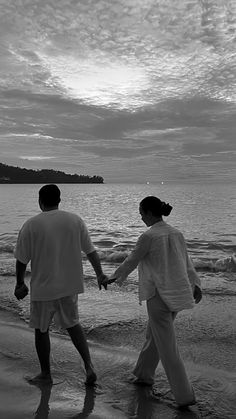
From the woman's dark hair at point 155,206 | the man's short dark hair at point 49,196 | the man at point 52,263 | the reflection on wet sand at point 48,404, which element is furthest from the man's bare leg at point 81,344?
the woman's dark hair at point 155,206

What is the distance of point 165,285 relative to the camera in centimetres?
383

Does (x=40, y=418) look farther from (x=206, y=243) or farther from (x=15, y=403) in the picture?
(x=206, y=243)

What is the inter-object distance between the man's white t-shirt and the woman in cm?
62

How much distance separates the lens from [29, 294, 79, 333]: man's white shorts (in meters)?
4.24

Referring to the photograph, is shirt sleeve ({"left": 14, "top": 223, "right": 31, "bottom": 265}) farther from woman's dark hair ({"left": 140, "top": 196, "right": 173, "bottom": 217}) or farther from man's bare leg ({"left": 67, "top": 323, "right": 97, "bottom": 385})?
woman's dark hair ({"left": 140, "top": 196, "right": 173, "bottom": 217})

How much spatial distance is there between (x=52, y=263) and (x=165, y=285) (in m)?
1.21

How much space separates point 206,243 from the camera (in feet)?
64.0

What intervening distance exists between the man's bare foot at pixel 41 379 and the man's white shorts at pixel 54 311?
0.59 meters

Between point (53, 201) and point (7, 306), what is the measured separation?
14.7 ft

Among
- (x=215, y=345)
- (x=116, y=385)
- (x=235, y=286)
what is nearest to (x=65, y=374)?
(x=116, y=385)

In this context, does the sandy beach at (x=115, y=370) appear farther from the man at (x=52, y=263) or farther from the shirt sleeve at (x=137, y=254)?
the shirt sleeve at (x=137, y=254)

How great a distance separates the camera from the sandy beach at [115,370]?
383 cm

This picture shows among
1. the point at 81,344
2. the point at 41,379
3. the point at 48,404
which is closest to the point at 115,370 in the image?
the point at 81,344

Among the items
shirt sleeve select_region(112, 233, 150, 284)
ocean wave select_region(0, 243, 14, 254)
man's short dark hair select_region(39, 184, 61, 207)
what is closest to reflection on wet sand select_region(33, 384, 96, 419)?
shirt sleeve select_region(112, 233, 150, 284)
